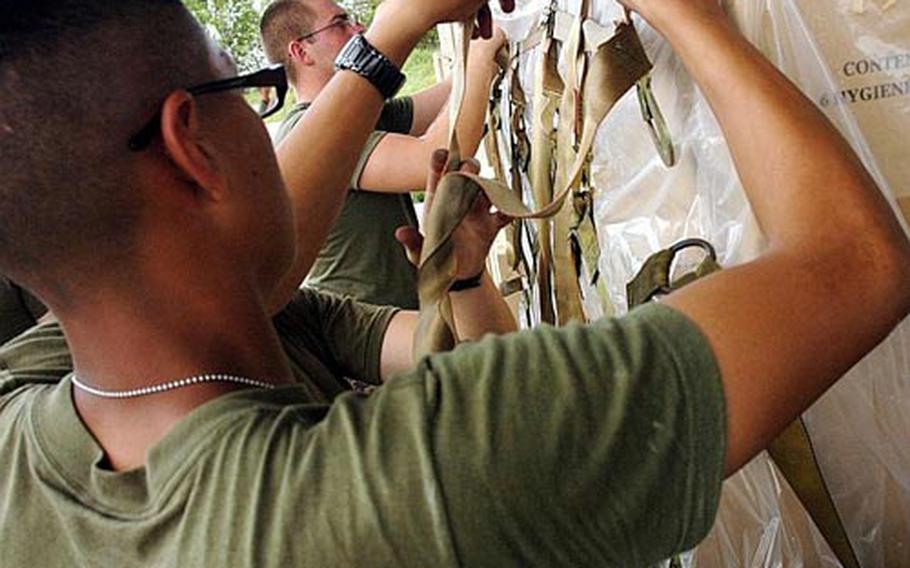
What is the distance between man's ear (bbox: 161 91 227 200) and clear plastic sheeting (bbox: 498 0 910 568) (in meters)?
0.44

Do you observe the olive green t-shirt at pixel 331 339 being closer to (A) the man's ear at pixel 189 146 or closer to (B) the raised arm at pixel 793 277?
(A) the man's ear at pixel 189 146

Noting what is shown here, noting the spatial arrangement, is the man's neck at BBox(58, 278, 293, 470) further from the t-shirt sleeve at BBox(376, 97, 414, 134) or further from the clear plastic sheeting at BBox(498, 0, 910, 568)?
the t-shirt sleeve at BBox(376, 97, 414, 134)

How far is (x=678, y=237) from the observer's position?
914 millimetres

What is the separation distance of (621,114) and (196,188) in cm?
54

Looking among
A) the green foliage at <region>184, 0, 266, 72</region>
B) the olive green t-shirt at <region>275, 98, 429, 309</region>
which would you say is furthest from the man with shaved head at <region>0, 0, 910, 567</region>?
the green foliage at <region>184, 0, 266, 72</region>

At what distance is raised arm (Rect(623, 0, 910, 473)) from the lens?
1.63 ft

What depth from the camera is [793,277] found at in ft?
1.68

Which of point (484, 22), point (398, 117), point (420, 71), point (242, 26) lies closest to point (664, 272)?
point (484, 22)

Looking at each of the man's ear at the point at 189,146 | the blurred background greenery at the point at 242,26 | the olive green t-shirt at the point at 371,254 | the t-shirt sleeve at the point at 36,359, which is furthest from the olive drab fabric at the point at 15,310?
the blurred background greenery at the point at 242,26

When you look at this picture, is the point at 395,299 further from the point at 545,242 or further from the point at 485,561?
the point at 485,561

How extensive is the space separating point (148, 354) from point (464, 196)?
0.98ft

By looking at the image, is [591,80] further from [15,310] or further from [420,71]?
[420,71]

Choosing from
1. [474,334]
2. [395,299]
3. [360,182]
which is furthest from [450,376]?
[395,299]

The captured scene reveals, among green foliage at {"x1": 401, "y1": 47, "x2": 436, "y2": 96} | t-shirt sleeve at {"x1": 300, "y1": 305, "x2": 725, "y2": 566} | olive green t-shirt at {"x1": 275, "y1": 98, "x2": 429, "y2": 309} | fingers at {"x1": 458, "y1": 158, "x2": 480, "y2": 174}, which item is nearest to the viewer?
t-shirt sleeve at {"x1": 300, "y1": 305, "x2": 725, "y2": 566}
